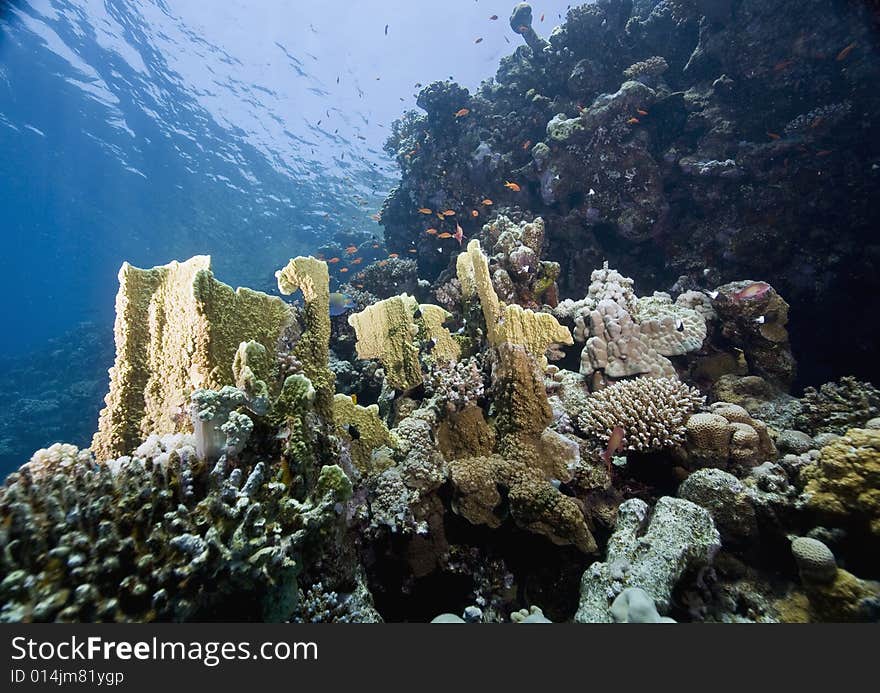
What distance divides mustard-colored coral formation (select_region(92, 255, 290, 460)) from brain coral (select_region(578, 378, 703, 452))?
11.8ft

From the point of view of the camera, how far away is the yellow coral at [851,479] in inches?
97.9

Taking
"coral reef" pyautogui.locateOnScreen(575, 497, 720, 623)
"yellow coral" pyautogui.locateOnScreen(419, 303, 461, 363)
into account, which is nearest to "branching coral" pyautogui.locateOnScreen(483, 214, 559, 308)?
Result: "yellow coral" pyautogui.locateOnScreen(419, 303, 461, 363)

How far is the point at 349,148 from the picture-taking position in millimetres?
32031

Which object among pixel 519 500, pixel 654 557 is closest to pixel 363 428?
pixel 519 500

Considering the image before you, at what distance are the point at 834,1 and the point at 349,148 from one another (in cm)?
3144

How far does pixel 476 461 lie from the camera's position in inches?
141

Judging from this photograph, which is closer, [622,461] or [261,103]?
[622,461]

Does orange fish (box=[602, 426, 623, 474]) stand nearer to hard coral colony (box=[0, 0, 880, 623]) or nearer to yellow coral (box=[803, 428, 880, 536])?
hard coral colony (box=[0, 0, 880, 623])

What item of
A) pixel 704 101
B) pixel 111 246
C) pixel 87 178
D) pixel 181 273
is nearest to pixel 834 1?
pixel 704 101

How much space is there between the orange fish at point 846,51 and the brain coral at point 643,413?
8.50m

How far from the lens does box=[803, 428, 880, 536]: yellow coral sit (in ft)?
8.16

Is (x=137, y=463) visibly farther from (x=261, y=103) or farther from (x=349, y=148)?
(x=349, y=148)

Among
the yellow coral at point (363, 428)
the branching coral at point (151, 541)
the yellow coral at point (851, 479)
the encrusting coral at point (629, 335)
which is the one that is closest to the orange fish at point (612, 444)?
the yellow coral at point (851, 479)

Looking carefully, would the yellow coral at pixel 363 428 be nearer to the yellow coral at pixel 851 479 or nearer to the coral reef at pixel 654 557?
the coral reef at pixel 654 557
